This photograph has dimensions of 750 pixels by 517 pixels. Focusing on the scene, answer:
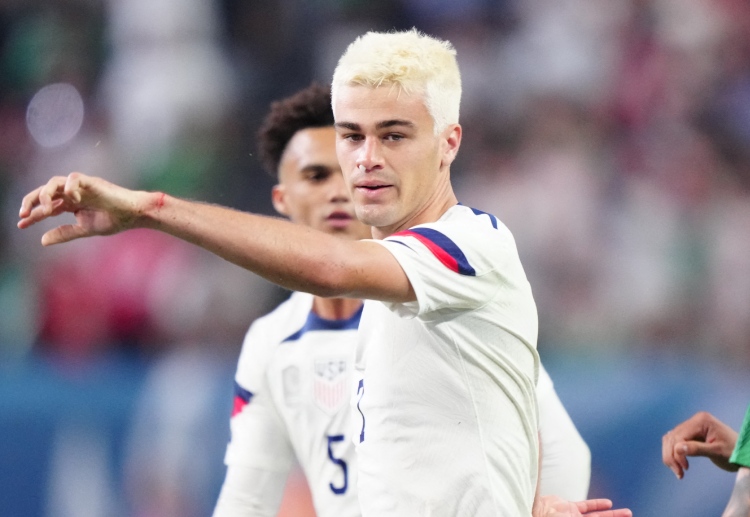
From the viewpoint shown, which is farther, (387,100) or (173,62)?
(173,62)

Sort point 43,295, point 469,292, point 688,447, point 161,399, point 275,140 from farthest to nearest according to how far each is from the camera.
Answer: point 43,295 → point 161,399 → point 275,140 → point 688,447 → point 469,292

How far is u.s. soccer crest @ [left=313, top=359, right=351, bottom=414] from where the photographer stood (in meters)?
4.01

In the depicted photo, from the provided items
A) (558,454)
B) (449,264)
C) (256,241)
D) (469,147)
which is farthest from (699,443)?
(469,147)

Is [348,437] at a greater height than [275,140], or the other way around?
[275,140]

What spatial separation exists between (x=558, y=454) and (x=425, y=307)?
4.73 feet

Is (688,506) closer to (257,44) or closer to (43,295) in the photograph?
(43,295)

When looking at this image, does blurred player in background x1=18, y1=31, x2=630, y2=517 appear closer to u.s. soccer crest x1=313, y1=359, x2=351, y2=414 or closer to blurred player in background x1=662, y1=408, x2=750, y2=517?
blurred player in background x1=662, y1=408, x2=750, y2=517

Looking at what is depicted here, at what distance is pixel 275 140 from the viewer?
15.7 ft

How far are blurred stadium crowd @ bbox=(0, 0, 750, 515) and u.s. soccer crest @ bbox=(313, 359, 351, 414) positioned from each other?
10.3 ft

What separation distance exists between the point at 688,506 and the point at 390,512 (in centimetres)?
381

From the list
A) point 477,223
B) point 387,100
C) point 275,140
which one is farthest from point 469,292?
point 275,140

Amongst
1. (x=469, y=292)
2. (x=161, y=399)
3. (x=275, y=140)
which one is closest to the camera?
(x=469, y=292)

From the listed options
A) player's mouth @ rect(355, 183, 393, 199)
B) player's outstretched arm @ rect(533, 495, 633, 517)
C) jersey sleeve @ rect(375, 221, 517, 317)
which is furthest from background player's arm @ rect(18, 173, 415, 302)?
player's outstretched arm @ rect(533, 495, 633, 517)

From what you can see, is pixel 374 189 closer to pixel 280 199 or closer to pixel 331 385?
pixel 331 385
